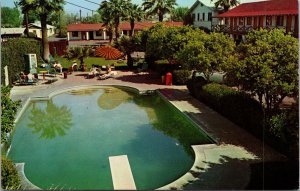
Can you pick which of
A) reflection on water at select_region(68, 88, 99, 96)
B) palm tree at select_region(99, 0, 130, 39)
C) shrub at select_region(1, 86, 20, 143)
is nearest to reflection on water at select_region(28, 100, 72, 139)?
reflection on water at select_region(68, 88, 99, 96)

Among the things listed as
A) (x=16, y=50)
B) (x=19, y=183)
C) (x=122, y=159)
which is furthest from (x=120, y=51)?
(x=19, y=183)

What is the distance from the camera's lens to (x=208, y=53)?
2181 centimetres

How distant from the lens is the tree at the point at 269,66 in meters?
13.9

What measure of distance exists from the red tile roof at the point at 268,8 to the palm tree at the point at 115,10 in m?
17.1

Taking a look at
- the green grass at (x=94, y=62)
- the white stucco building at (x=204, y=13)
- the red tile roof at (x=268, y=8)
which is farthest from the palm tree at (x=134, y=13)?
the green grass at (x=94, y=62)

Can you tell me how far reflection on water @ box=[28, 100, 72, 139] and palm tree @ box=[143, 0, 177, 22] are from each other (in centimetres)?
3598

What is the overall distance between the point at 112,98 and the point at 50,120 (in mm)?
6076

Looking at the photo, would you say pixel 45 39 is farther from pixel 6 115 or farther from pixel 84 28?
pixel 84 28

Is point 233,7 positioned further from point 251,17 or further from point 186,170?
point 186,170

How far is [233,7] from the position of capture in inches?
2167

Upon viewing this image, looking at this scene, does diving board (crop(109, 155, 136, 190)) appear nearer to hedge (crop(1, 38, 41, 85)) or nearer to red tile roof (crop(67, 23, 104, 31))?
hedge (crop(1, 38, 41, 85))

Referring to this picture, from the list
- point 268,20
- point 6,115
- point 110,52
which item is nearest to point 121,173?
point 6,115

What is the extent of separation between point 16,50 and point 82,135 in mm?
16521

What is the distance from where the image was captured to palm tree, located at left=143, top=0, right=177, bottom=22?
5572 centimetres
